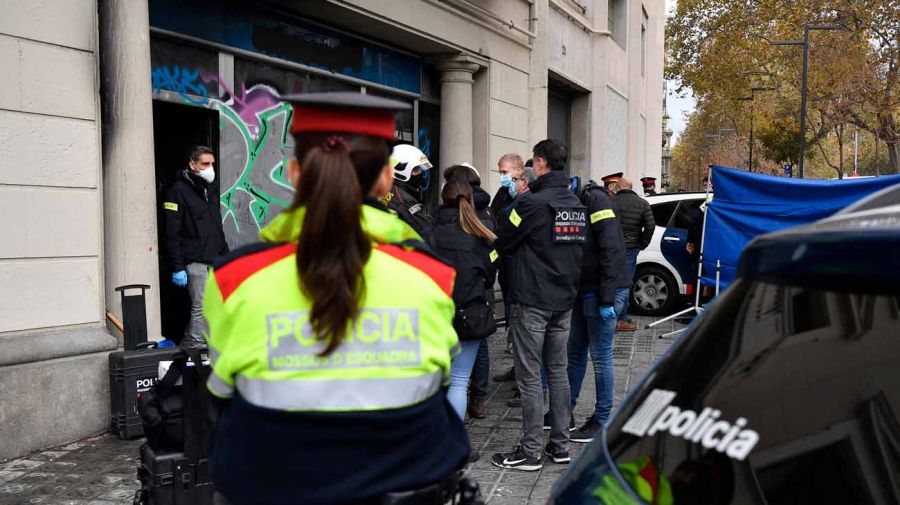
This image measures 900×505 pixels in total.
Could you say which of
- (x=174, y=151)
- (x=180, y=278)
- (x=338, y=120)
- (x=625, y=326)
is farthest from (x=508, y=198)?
(x=338, y=120)

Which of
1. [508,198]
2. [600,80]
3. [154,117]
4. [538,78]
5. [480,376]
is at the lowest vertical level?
[480,376]

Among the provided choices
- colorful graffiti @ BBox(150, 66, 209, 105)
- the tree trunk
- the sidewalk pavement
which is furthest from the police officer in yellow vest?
the tree trunk

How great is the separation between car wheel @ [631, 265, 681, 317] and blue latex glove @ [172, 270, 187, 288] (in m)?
6.90

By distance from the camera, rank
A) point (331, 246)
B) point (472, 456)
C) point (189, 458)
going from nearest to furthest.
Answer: point (331, 246) → point (472, 456) → point (189, 458)

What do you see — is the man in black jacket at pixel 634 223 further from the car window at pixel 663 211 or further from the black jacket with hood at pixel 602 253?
the black jacket with hood at pixel 602 253

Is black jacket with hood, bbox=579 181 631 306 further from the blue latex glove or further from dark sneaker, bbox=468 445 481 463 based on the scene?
A: the blue latex glove

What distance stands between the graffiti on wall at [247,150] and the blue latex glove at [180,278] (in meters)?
1.07

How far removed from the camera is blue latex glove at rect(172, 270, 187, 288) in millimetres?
7641

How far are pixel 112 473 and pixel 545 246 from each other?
9.63ft

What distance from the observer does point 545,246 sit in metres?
5.35

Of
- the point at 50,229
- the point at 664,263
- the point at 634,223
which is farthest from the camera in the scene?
the point at 664,263

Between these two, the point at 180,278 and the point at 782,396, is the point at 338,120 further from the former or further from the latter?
the point at 180,278

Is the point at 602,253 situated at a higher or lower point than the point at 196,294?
higher

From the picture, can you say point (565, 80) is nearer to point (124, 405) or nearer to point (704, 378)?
point (124, 405)
